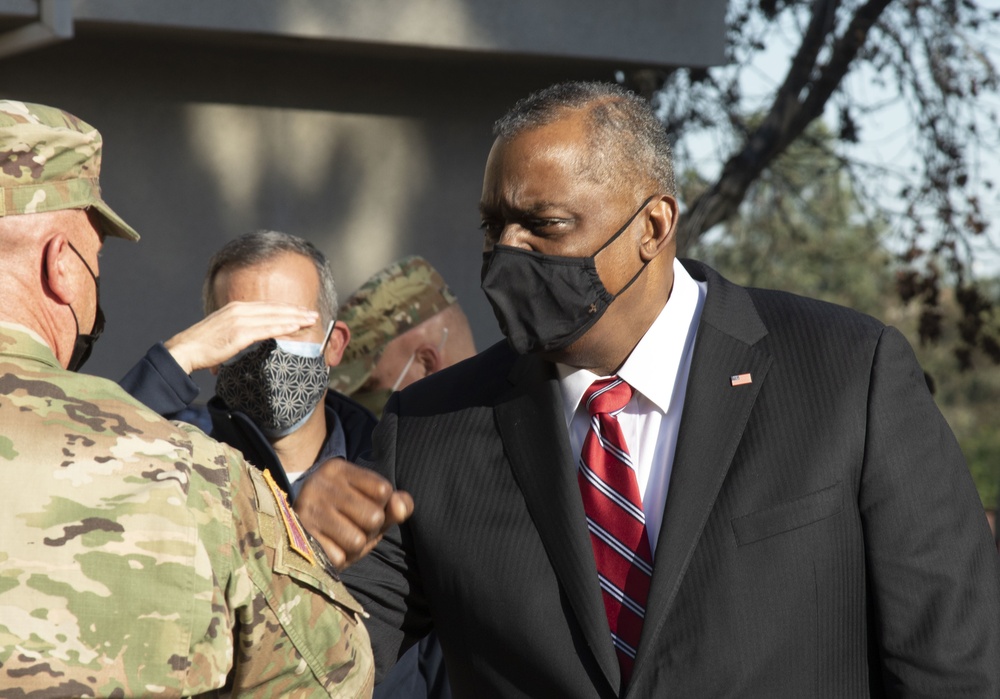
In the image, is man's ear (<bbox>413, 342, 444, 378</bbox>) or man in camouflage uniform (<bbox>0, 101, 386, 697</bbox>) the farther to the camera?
man's ear (<bbox>413, 342, 444, 378</bbox>)

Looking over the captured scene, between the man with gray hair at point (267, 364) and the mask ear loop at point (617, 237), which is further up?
the mask ear loop at point (617, 237)

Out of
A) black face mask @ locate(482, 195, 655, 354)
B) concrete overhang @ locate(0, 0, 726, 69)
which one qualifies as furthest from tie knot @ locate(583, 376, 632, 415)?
concrete overhang @ locate(0, 0, 726, 69)

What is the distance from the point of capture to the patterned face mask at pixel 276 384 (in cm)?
384

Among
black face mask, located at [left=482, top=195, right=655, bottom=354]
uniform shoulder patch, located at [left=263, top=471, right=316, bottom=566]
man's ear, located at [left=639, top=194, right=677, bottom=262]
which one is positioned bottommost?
uniform shoulder patch, located at [left=263, top=471, right=316, bottom=566]

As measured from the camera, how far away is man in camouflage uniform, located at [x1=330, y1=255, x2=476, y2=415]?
15.6 feet

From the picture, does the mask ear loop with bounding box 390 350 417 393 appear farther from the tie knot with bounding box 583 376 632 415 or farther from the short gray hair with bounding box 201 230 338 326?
the tie knot with bounding box 583 376 632 415

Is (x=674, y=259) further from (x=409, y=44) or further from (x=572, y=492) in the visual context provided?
(x=409, y=44)

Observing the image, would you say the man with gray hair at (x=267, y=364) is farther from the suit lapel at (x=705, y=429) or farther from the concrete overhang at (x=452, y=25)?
the concrete overhang at (x=452, y=25)

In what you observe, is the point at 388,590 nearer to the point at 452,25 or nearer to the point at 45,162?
the point at 45,162

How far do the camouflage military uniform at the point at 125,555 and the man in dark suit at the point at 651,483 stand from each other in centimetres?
20

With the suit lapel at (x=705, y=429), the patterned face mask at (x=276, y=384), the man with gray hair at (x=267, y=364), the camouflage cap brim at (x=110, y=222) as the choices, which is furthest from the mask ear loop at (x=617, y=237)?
the patterned face mask at (x=276, y=384)

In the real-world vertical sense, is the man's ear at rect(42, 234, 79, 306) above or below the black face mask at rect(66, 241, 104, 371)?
above

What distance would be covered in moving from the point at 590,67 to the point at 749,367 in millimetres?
4103

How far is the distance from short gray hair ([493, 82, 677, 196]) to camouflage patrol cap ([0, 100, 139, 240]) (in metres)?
0.82
